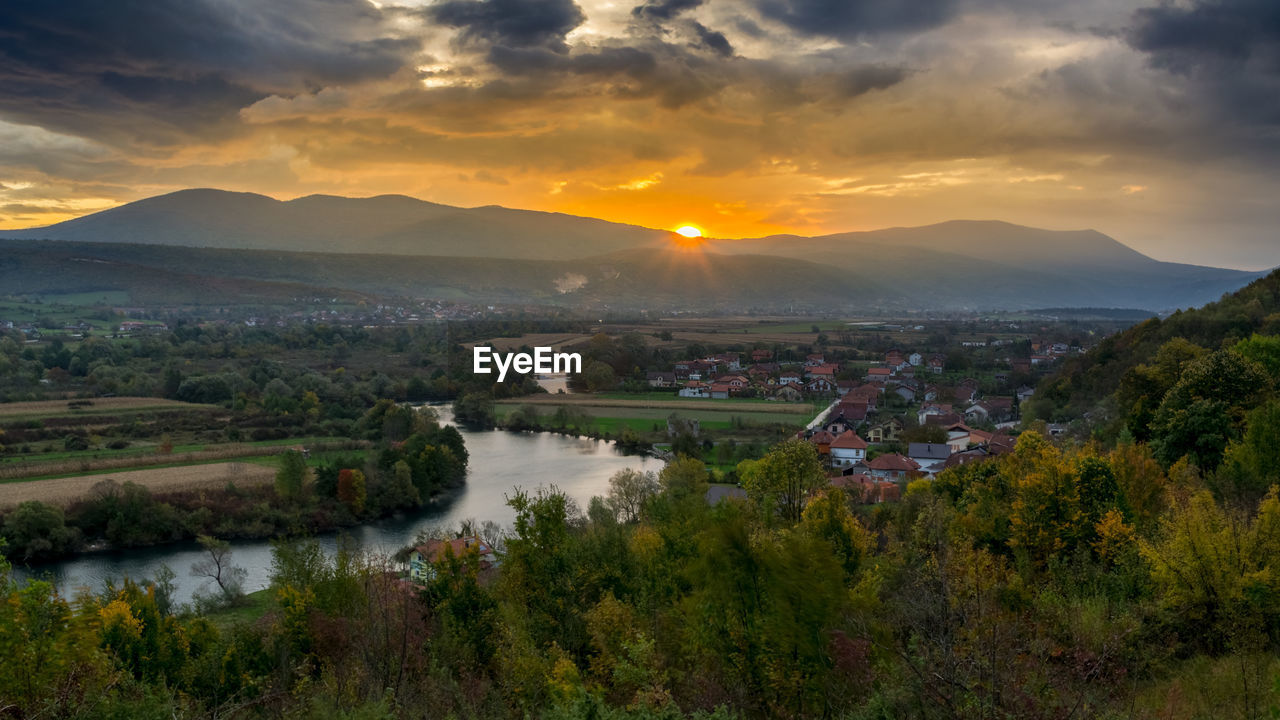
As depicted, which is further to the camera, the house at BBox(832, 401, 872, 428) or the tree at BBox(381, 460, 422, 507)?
the house at BBox(832, 401, 872, 428)

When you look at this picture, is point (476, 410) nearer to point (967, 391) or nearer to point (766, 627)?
point (967, 391)

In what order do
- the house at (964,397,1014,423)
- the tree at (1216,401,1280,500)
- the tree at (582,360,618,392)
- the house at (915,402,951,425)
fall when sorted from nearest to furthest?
the tree at (1216,401,1280,500) → the house at (915,402,951,425) → the house at (964,397,1014,423) → the tree at (582,360,618,392)

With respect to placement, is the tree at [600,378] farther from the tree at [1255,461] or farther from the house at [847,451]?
the tree at [1255,461]

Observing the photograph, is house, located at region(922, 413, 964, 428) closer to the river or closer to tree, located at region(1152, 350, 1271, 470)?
the river

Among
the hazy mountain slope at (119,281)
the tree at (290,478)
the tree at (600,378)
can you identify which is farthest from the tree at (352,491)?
the hazy mountain slope at (119,281)

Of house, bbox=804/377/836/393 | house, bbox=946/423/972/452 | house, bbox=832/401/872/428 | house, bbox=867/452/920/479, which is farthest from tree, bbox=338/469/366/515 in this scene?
house, bbox=804/377/836/393

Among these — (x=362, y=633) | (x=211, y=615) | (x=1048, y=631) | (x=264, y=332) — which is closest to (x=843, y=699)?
(x=1048, y=631)
